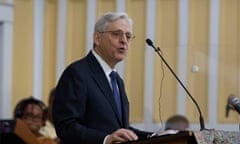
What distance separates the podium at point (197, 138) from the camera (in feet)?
10.5

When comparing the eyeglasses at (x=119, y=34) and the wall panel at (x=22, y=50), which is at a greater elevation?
the eyeglasses at (x=119, y=34)

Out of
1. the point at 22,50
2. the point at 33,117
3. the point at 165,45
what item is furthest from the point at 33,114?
the point at 165,45

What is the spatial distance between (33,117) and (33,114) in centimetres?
3

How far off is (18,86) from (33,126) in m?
1.25

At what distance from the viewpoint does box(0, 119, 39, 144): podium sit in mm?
5617

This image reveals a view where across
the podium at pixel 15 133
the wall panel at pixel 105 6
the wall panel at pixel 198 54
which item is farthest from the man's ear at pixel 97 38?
the wall panel at pixel 105 6

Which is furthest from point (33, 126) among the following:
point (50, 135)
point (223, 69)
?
point (223, 69)

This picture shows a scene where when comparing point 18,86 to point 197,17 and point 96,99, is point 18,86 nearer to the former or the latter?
point 197,17

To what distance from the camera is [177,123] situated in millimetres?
6598

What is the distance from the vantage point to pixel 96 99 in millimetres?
3922

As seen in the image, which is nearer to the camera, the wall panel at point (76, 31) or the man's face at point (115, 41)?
the man's face at point (115, 41)

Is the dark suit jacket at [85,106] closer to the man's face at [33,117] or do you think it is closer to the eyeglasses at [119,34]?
the eyeglasses at [119,34]

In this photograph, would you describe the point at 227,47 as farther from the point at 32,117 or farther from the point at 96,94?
the point at 96,94

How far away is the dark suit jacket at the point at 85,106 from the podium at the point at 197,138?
410 mm
